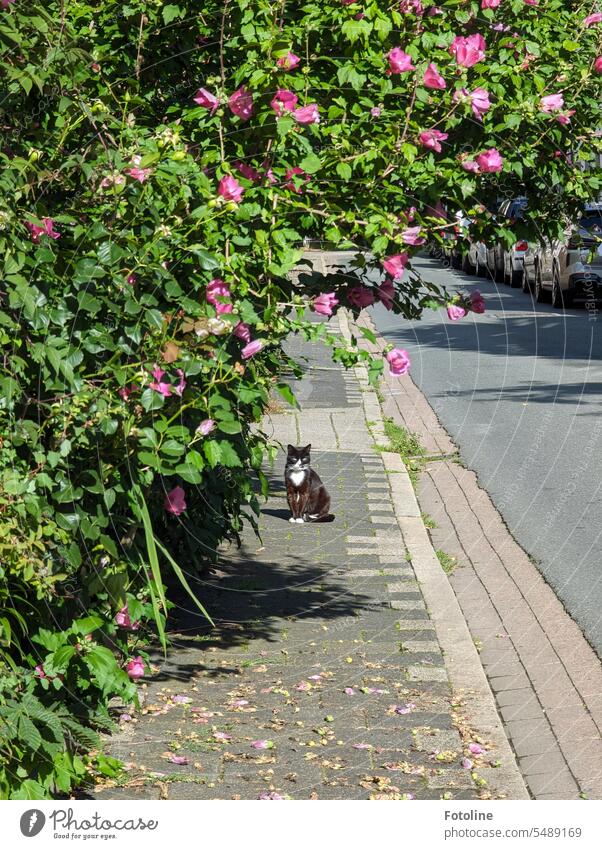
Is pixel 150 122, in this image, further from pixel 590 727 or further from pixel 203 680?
pixel 590 727

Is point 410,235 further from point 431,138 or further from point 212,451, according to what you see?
point 212,451

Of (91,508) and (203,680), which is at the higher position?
(91,508)

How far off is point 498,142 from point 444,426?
26.2ft

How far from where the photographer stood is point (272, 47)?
4246 millimetres

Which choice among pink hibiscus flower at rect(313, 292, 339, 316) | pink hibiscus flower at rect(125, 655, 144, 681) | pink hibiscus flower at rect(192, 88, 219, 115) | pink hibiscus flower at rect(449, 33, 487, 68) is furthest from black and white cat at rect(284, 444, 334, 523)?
pink hibiscus flower at rect(192, 88, 219, 115)

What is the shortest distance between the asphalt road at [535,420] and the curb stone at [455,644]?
651mm

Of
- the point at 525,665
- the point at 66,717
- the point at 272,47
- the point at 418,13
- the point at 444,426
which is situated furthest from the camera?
the point at 444,426

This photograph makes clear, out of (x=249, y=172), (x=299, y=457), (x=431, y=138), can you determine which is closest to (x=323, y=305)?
(x=249, y=172)

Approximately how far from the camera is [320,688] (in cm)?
540

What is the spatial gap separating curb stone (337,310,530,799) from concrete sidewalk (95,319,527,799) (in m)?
0.01

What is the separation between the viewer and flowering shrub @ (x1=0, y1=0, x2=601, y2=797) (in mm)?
3705

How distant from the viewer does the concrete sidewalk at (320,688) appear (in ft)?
14.6

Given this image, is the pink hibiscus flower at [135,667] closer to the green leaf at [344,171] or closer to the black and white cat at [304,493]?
the green leaf at [344,171]

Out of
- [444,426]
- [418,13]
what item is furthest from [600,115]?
[444,426]
